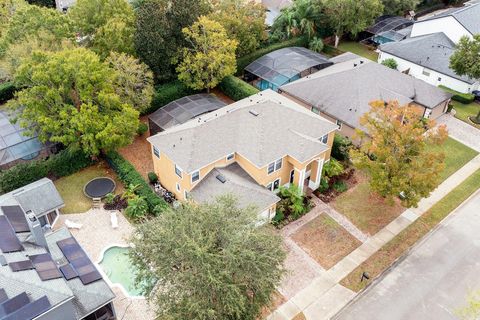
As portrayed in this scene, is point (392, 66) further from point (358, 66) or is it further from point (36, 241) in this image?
point (36, 241)

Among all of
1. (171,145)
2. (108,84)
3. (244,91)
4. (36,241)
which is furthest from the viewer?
(244,91)

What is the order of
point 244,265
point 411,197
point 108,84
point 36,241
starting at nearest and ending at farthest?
point 244,265, point 36,241, point 411,197, point 108,84

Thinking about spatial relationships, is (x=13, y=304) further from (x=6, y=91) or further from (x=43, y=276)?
(x=6, y=91)

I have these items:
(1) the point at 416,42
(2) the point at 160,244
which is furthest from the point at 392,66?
(2) the point at 160,244

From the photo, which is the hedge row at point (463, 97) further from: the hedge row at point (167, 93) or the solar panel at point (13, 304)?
the solar panel at point (13, 304)

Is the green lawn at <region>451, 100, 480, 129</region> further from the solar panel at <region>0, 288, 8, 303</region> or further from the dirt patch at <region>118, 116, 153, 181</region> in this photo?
the solar panel at <region>0, 288, 8, 303</region>

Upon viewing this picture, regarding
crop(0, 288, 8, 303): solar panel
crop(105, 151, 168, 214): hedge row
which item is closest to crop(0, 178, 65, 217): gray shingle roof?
crop(105, 151, 168, 214): hedge row

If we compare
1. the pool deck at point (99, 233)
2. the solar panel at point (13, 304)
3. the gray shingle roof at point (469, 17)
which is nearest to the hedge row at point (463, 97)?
the gray shingle roof at point (469, 17)

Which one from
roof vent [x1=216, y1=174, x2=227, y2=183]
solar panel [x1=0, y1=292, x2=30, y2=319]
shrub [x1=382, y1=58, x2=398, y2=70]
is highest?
solar panel [x1=0, y1=292, x2=30, y2=319]
